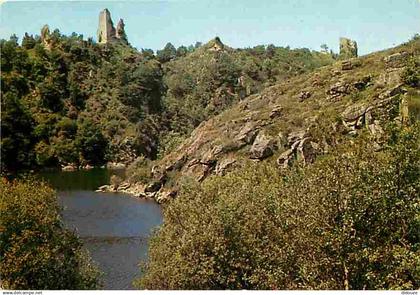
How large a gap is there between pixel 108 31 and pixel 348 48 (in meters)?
30.5

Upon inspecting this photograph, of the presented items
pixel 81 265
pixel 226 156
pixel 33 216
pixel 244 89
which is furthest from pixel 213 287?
pixel 244 89

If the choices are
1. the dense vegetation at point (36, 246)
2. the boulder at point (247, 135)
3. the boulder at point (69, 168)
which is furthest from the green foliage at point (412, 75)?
the boulder at point (69, 168)

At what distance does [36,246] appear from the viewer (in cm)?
1095

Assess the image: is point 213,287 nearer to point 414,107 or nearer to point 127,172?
point 414,107

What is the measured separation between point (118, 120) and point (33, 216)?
4647cm

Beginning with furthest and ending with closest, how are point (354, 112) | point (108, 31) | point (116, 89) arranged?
point (108, 31), point (116, 89), point (354, 112)

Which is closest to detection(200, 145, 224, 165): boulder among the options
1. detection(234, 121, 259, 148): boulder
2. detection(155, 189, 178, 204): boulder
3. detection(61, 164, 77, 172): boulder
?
detection(234, 121, 259, 148): boulder

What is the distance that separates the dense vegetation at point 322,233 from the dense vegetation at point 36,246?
1.74 meters

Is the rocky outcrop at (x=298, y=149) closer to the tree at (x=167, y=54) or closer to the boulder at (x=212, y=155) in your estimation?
the boulder at (x=212, y=155)

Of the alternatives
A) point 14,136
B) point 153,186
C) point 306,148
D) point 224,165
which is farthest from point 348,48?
point 14,136

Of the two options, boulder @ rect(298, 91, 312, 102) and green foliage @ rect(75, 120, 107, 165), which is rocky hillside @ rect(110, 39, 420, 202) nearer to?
boulder @ rect(298, 91, 312, 102)

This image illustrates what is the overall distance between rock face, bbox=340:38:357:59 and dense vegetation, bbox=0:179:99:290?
1851 inches

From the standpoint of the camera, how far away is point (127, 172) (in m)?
45.7

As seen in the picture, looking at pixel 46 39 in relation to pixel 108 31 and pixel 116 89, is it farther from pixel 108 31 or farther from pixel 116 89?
pixel 108 31
